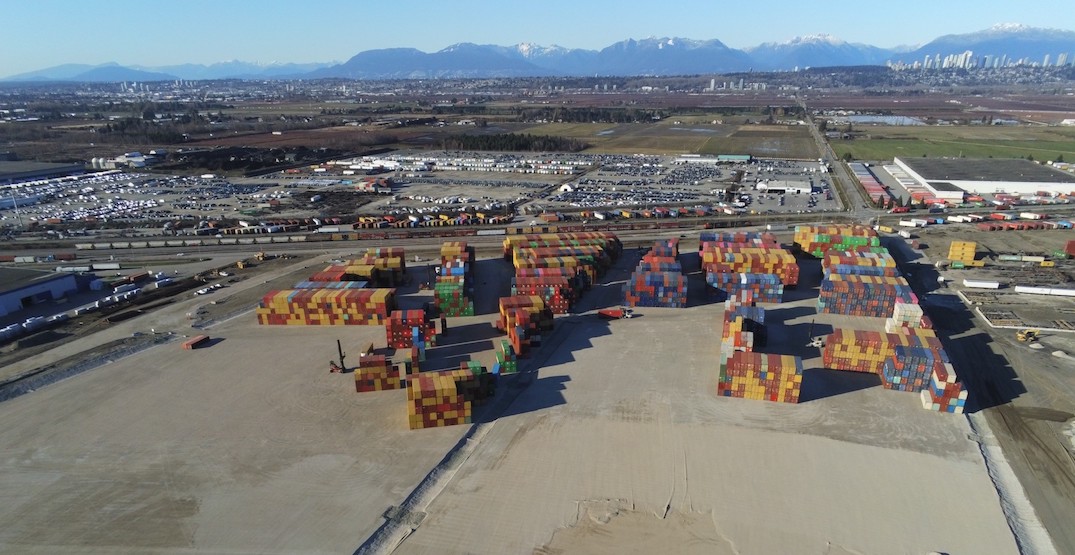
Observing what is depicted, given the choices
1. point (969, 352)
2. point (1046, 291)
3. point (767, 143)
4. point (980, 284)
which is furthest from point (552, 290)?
point (767, 143)

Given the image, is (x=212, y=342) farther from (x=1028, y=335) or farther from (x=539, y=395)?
(x=1028, y=335)

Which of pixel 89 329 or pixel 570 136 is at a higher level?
pixel 570 136

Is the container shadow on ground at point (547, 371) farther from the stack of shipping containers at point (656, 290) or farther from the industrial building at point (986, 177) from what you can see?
the industrial building at point (986, 177)

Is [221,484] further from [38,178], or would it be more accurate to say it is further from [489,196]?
[38,178]

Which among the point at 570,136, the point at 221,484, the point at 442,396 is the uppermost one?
the point at 570,136

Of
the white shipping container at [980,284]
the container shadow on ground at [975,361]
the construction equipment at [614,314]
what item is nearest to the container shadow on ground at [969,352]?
the container shadow on ground at [975,361]

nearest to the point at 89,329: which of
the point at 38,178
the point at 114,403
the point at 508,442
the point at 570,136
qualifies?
the point at 114,403

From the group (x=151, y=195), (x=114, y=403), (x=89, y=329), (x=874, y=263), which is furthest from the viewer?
(x=151, y=195)
